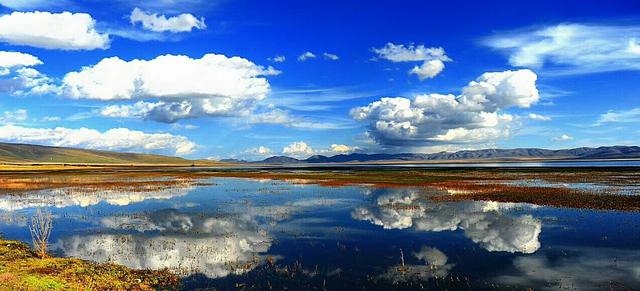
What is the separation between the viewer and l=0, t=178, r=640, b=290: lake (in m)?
19.3

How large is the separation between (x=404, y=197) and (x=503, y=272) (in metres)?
33.1

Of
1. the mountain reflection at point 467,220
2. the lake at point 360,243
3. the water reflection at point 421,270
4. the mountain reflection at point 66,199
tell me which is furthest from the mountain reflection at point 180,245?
the mountain reflection at point 66,199

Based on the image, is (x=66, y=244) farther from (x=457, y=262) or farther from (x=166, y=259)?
(x=457, y=262)

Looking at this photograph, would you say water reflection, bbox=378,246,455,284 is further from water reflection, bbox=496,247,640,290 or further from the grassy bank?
the grassy bank

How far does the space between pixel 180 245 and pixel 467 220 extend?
2220cm

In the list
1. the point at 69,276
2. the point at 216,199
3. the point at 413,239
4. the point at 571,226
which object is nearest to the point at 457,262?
the point at 413,239

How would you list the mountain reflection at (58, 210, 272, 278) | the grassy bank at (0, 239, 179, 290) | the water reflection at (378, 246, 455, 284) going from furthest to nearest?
the mountain reflection at (58, 210, 272, 278)
the water reflection at (378, 246, 455, 284)
the grassy bank at (0, 239, 179, 290)

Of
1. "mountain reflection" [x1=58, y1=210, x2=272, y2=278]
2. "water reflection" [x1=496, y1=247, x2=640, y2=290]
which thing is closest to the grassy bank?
"mountain reflection" [x1=58, y1=210, x2=272, y2=278]

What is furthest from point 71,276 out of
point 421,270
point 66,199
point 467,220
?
point 66,199

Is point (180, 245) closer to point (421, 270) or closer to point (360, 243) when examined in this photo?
point (360, 243)

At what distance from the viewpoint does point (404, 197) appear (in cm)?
5303

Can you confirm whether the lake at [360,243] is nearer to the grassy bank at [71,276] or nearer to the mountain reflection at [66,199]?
the grassy bank at [71,276]

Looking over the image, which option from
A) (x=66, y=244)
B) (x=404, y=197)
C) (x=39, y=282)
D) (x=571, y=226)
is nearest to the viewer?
(x=39, y=282)

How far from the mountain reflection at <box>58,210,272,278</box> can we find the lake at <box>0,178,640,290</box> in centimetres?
7
